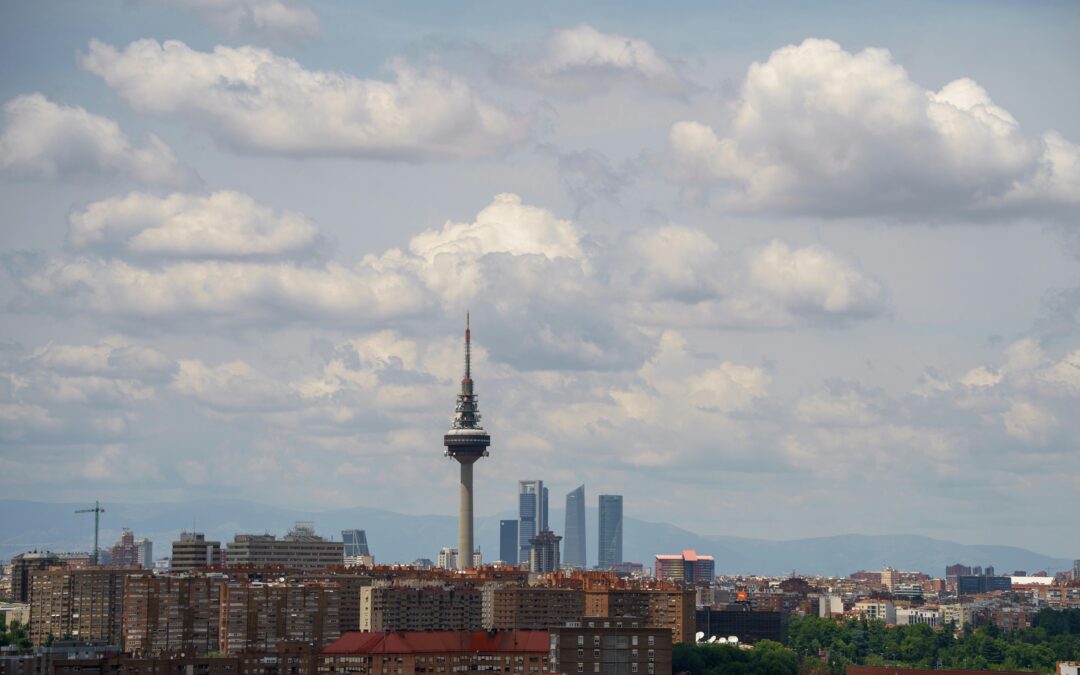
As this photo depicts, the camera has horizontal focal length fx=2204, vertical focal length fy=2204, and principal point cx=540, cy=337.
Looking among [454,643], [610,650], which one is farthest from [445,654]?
[610,650]

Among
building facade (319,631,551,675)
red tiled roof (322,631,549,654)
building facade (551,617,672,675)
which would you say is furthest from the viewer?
red tiled roof (322,631,549,654)

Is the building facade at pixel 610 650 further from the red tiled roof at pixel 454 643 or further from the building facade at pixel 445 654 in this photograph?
the red tiled roof at pixel 454 643

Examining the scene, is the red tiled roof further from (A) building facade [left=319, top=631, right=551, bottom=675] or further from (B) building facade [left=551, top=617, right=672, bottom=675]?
(B) building facade [left=551, top=617, right=672, bottom=675]

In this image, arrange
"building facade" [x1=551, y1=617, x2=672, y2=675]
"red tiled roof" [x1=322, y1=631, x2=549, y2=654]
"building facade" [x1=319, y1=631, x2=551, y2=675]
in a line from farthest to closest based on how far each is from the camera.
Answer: "red tiled roof" [x1=322, y1=631, x2=549, y2=654], "building facade" [x1=319, y1=631, x2=551, y2=675], "building facade" [x1=551, y1=617, x2=672, y2=675]

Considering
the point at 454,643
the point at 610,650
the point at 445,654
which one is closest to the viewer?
the point at 610,650

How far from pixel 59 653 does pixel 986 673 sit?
8321 cm

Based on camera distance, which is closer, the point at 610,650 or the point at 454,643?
the point at 610,650

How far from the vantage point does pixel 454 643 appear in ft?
494

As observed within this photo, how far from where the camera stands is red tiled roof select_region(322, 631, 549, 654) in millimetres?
148125

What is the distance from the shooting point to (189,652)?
612 feet

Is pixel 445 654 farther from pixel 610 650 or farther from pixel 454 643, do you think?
pixel 610 650

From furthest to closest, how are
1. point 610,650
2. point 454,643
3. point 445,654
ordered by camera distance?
point 454,643
point 445,654
point 610,650

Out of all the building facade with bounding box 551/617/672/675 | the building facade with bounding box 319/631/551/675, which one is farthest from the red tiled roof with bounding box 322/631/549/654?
the building facade with bounding box 551/617/672/675

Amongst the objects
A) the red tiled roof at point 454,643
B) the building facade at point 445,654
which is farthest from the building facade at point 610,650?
the red tiled roof at point 454,643
